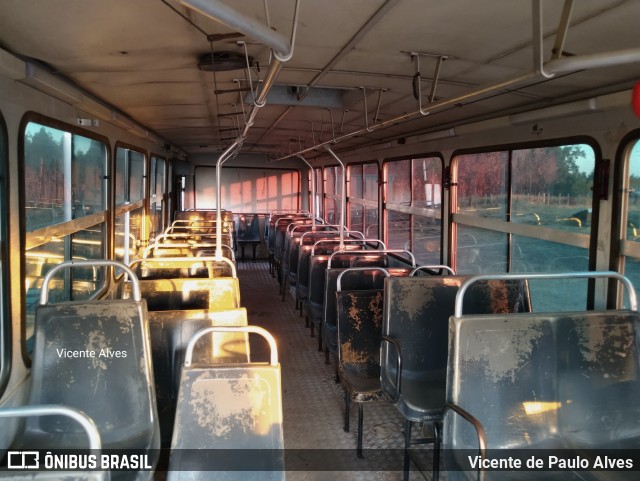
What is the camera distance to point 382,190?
698 centimetres

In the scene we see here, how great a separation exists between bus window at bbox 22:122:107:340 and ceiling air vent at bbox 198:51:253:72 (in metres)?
0.99

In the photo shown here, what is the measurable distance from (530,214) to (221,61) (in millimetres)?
2456

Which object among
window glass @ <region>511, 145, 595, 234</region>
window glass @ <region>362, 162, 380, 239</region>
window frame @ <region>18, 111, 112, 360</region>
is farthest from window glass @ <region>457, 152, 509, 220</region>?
window frame @ <region>18, 111, 112, 360</region>

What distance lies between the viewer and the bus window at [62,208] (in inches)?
111

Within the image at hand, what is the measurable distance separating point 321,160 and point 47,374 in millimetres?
8708

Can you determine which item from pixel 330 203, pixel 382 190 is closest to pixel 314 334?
pixel 382 190

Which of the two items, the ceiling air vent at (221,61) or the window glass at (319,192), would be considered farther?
the window glass at (319,192)

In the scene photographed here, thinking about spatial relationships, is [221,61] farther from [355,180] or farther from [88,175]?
[355,180]

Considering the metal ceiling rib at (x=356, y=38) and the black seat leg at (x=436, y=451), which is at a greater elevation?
the metal ceiling rib at (x=356, y=38)

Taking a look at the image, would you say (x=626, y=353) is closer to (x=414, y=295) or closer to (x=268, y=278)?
(x=414, y=295)

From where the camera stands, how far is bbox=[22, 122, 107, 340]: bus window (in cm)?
281

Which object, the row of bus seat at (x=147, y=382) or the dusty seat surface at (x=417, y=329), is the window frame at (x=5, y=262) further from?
the dusty seat surface at (x=417, y=329)

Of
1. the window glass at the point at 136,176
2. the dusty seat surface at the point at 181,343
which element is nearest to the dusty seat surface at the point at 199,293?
the dusty seat surface at the point at 181,343

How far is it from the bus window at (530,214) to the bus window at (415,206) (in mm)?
410
